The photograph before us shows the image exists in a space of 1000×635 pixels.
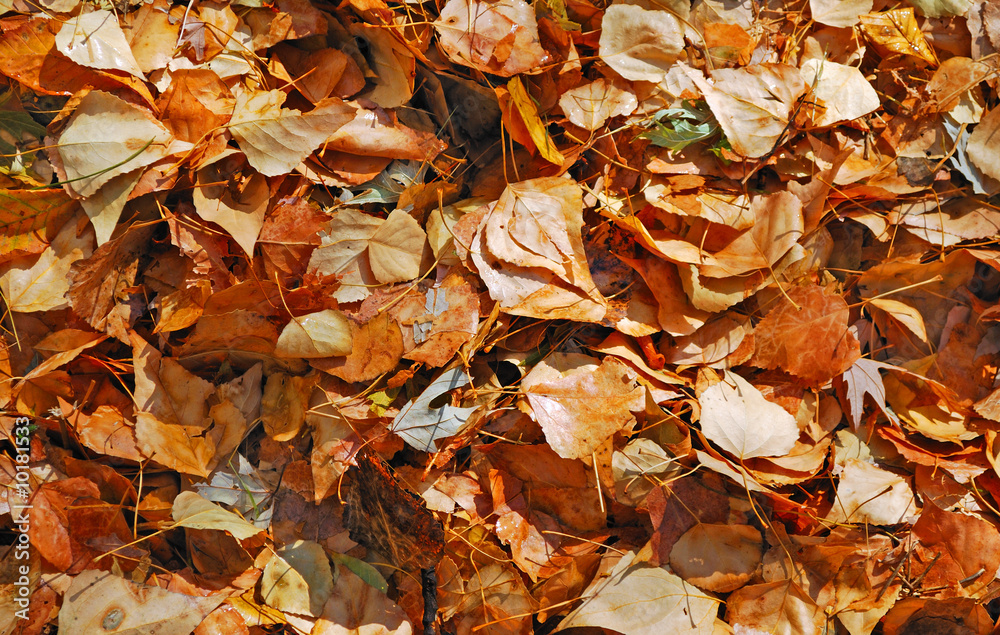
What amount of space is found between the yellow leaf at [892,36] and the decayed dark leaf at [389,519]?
4.30 ft

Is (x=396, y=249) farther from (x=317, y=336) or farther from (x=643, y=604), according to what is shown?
(x=643, y=604)

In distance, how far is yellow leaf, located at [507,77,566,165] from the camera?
1014 mm

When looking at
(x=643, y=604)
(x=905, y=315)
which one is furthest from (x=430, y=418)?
(x=905, y=315)

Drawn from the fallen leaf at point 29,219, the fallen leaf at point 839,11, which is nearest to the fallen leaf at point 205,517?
the fallen leaf at point 29,219

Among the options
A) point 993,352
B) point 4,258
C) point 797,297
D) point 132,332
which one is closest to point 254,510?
A: point 132,332

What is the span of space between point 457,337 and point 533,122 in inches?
16.2

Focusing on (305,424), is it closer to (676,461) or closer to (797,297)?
(676,461)

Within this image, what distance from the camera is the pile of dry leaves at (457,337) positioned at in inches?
39.5

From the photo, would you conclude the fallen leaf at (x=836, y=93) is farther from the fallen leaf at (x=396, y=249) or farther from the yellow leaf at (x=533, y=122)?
the fallen leaf at (x=396, y=249)

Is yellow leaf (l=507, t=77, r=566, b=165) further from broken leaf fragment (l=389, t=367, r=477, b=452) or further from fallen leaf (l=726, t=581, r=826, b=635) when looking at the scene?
fallen leaf (l=726, t=581, r=826, b=635)

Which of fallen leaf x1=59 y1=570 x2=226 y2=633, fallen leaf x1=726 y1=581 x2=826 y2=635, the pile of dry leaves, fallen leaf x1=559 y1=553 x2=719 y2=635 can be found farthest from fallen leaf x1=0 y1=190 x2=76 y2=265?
fallen leaf x1=726 y1=581 x2=826 y2=635

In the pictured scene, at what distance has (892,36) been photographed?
3.93 ft

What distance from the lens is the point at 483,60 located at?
1.04 m

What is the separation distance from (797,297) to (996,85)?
65 cm
